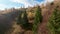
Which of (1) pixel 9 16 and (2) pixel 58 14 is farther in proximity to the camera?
(1) pixel 9 16

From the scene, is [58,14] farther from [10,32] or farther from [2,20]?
[2,20]

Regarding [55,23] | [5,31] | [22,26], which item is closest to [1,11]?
[5,31]

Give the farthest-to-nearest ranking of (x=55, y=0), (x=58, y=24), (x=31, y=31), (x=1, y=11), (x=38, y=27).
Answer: (x=1, y=11) < (x=55, y=0) < (x=31, y=31) < (x=38, y=27) < (x=58, y=24)

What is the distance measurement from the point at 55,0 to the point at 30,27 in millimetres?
4168

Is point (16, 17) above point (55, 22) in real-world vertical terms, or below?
below

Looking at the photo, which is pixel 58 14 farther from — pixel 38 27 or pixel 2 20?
pixel 2 20

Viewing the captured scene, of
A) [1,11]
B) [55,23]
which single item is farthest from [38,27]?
[1,11]

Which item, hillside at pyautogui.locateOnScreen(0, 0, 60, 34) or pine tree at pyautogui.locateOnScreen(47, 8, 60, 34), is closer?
pine tree at pyautogui.locateOnScreen(47, 8, 60, 34)

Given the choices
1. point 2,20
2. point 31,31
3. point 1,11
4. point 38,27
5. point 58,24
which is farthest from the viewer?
point 1,11

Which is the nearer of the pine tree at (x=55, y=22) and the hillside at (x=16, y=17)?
the pine tree at (x=55, y=22)

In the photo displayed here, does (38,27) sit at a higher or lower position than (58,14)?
lower

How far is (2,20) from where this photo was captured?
84.9ft

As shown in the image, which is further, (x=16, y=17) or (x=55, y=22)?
(x=16, y=17)

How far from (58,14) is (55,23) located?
730 mm
